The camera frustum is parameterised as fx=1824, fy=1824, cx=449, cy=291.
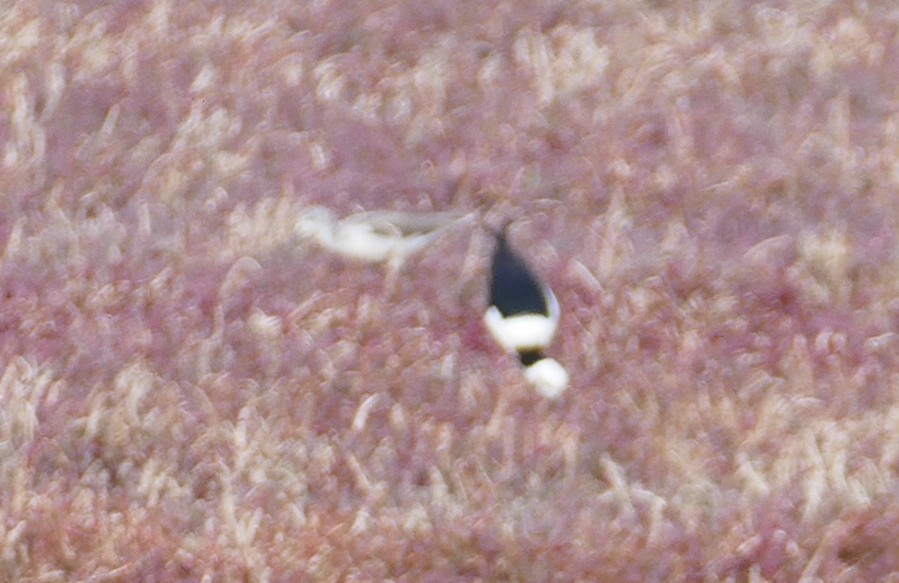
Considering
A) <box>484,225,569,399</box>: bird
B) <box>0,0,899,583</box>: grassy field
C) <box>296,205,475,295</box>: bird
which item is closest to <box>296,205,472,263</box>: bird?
<box>296,205,475,295</box>: bird

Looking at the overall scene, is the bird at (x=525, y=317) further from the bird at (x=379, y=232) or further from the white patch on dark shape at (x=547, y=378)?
the bird at (x=379, y=232)

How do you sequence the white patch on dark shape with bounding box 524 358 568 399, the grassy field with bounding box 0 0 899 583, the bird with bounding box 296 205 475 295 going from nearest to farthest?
1. the grassy field with bounding box 0 0 899 583
2. the white patch on dark shape with bounding box 524 358 568 399
3. the bird with bounding box 296 205 475 295

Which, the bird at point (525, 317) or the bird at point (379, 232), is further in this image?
the bird at point (379, 232)

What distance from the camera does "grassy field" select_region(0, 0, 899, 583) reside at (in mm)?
6340

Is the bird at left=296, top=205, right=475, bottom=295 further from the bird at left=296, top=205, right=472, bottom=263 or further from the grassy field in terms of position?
the grassy field

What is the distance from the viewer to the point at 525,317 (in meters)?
7.70

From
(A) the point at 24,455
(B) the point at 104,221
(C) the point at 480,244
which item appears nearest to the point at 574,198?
(C) the point at 480,244

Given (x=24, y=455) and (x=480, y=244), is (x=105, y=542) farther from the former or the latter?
(x=480, y=244)

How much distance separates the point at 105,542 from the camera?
6.21m

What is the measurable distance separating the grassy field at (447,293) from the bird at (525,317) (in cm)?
9

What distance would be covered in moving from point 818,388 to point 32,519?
3155 mm

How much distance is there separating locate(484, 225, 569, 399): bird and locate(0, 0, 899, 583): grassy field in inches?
3.6

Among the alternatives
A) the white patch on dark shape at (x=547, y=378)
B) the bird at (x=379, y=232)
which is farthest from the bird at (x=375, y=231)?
the white patch on dark shape at (x=547, y=378)

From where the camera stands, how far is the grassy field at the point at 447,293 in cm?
634
